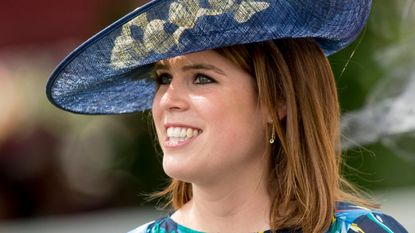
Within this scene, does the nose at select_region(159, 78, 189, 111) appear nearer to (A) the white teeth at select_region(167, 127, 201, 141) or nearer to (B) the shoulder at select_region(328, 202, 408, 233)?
(A) the white teeth at select_region(167, 127, 201, 141)

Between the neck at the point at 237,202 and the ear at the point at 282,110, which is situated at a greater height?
the ear at the point at 282,110

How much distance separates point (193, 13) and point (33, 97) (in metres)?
3.50

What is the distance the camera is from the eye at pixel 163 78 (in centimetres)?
Answer: 235

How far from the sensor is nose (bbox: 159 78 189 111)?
2229 millimetres

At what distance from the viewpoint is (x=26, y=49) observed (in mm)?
5391

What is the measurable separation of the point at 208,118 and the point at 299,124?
270mm

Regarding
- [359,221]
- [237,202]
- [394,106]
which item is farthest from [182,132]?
[394,106]

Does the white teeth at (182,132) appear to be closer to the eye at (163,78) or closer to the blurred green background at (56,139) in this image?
the eye at (163,78)

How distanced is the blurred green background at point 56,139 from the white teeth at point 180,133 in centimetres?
275

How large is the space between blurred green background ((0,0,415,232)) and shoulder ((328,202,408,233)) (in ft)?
9.33

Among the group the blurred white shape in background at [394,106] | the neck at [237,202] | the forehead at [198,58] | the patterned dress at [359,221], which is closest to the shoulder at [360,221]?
the patterned dress at [359,221]

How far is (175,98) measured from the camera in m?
2.25

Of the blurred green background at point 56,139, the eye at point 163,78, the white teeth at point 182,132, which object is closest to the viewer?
the white teeth at point 182,132

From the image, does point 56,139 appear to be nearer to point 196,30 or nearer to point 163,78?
point 163,78
